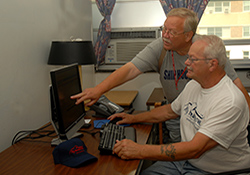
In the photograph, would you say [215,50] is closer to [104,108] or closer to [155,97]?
[104,108]

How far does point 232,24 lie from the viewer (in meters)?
3.87

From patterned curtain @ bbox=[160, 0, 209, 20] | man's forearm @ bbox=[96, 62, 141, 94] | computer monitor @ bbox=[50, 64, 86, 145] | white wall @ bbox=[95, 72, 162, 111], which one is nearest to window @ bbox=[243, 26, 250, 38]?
patterned curtain @ bbox=[160, 0, 209, 20]

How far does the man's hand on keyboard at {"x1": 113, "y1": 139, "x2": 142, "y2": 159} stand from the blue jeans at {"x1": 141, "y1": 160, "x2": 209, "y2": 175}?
0.35m

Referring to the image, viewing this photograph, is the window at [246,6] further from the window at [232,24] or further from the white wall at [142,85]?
the white wall at [142,85]

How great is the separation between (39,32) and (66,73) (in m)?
0.85

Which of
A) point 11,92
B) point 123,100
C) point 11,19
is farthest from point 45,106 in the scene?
point 123,100

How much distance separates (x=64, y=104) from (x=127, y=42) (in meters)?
2.44

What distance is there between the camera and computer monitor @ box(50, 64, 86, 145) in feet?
5.05

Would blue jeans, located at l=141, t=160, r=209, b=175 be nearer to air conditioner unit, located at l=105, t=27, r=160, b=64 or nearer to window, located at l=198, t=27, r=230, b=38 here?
air conditioner unit, located at l=105, t=27, r=160, b=64

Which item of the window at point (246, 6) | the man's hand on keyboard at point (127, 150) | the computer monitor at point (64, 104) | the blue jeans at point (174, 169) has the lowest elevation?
the blue jeans at point (174, 169)

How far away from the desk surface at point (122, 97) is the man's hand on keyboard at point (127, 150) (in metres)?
1.57

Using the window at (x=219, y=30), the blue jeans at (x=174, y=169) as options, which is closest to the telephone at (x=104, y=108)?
the blue jeans at (x=174, y=169)

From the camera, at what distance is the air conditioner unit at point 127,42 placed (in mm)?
3848

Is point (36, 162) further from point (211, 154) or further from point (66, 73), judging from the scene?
point (211, 154)
